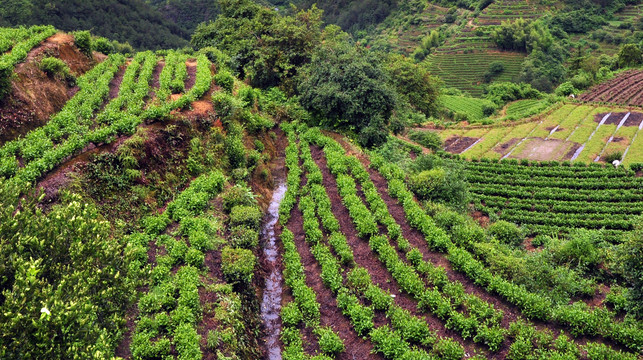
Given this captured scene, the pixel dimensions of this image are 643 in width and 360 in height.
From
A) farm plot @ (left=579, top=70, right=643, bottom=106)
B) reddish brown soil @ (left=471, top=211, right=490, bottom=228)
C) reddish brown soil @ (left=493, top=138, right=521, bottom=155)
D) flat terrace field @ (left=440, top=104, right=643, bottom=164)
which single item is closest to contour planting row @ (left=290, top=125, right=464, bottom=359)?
reddish brown soil @ (left=471, top=211, right=490, bottom=228)

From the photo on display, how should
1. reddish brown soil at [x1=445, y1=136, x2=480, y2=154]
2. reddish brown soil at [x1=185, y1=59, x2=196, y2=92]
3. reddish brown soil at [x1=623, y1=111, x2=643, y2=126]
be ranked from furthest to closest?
reddish brown soil at [x1=623, y1=111, x2=643, y2=126] < reddish brown soil at [x1=445, y1=136, x2=480, y2=154] < reddish brown soil at [x1=185, y1=59, x2=196, y2=92]

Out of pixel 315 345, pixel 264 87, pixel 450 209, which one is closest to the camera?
pixel 315 345

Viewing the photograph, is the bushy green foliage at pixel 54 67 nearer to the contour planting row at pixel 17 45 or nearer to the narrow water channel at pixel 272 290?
the contour planting row at pixel 17 45

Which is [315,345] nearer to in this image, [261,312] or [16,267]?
[261,312]

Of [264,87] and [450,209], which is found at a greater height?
[264,87]

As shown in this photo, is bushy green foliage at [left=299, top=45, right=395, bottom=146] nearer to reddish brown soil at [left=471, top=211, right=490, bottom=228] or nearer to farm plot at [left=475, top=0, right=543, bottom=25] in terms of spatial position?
reddish brown soil at [left=471, top=211, right=490, bottom=228]

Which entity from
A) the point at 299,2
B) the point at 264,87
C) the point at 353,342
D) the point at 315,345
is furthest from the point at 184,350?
the point at 299,2
